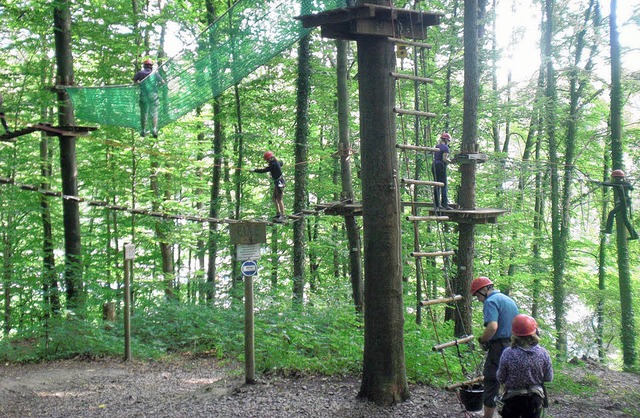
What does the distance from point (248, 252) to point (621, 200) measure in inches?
299

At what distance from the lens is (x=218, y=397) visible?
5.28 meters

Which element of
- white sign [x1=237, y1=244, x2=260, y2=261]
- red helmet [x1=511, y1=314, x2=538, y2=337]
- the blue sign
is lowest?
red helmet [x1=511, y1=314, x2=538, y2=337]

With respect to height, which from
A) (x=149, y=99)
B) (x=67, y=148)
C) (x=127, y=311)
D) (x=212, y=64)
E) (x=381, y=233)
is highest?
(x=212, y=64)

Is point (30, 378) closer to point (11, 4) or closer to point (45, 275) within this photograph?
point (45, 275)

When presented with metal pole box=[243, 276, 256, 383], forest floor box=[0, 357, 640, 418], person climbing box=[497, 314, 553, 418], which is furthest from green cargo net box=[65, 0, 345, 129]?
person climbing box=[497, 314, 553, 418]

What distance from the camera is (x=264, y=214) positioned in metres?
13.4

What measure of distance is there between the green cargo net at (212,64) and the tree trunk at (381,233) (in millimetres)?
1371

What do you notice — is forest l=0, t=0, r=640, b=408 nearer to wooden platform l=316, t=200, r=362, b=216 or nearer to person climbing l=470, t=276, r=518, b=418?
wooden platform l=316, t=200, r=362, b=216

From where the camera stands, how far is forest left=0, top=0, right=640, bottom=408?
21.6 feet

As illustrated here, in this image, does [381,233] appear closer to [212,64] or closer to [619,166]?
Result: [212,64]

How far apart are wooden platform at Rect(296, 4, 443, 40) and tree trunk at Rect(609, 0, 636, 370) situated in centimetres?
728

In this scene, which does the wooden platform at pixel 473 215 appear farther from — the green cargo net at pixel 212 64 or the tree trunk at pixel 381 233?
the green cargo net at pixel 212 64

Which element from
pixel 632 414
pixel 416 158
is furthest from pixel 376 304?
pixel 416 158

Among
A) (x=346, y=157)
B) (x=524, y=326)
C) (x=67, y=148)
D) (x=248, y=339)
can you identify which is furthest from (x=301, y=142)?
(x=524, y=326)
